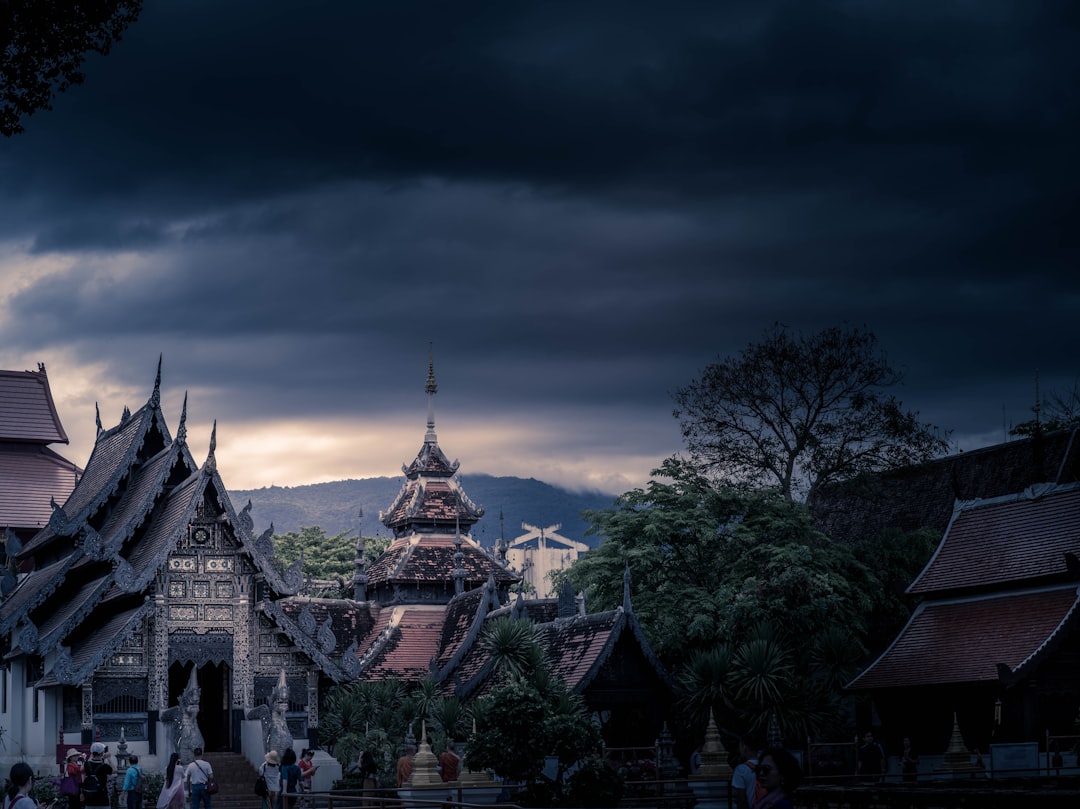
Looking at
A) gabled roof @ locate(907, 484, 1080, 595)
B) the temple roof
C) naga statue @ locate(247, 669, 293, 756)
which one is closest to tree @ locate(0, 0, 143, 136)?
naga statue @ locate(247, 669, 293, 756)

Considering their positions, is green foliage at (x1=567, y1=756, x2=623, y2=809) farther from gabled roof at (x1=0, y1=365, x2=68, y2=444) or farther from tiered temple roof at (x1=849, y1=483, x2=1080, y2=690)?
gabled roof at (x1=0, y1=365, x2=68, y2=444)

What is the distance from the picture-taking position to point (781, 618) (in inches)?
1607

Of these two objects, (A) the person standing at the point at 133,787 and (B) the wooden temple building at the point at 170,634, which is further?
(B) the wooden temple building at the point at 170,634

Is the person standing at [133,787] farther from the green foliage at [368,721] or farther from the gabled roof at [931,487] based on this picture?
the gabled roof at [931,487]

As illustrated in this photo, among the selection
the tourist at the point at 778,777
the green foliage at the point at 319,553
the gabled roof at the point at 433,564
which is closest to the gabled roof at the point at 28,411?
the gabled roof at the point at 433,564

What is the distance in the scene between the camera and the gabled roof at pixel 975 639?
35719 millimetres

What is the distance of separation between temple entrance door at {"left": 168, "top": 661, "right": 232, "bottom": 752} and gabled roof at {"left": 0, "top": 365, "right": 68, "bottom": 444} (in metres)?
14.9

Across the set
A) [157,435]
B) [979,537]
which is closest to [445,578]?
[157,435]

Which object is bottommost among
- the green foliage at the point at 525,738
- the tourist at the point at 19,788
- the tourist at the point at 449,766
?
the tourist at the point at 449,766

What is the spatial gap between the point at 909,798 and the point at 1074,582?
855 inches

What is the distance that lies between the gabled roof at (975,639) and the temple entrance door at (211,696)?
14865mm

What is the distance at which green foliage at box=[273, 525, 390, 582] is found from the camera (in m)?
84.6

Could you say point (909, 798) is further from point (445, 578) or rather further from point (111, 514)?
point (445, 578)

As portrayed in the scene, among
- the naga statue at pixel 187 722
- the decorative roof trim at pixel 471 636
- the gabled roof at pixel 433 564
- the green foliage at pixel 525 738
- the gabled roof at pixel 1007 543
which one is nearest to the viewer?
the green foliage at pixel 525 738
